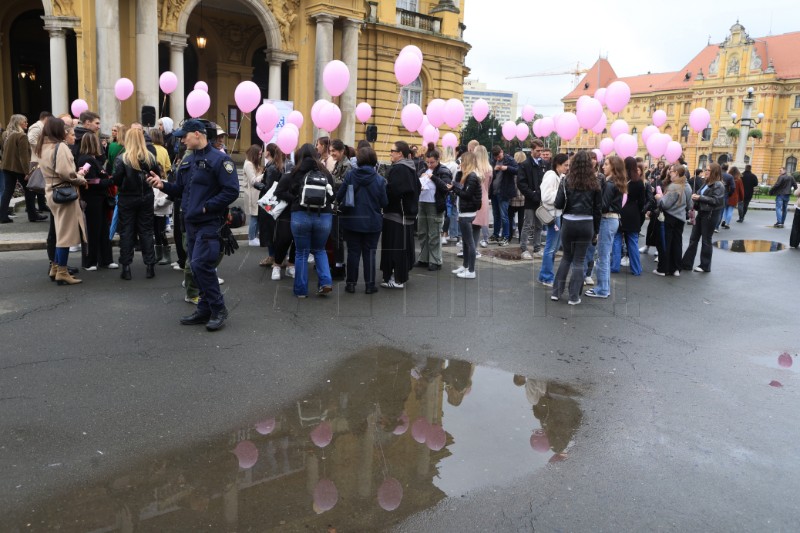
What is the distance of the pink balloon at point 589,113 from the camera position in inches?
528

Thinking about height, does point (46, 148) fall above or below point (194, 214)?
above

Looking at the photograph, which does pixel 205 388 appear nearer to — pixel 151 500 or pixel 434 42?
pixel 151 500

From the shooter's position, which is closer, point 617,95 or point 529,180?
point 529,180

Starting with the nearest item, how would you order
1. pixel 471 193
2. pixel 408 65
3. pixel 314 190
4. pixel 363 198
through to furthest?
pixel 314 190 < pixel 363 198 < pixel 471 193 < pixel 408 65

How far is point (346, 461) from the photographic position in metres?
3.94

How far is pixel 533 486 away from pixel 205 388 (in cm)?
269

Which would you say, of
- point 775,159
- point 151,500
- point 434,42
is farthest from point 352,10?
point 775,159

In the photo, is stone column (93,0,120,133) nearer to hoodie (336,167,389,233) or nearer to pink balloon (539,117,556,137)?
pink balloon (539,117,556,137)

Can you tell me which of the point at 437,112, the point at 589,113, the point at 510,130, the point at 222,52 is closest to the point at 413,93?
the point at 222,52

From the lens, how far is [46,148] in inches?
313

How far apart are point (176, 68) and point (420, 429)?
1984cm

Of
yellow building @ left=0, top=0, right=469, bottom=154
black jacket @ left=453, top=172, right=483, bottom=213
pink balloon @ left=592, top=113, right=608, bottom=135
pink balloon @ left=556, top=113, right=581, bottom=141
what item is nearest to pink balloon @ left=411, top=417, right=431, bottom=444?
black jacket @ left=453, top=172, right=483, bottom=213

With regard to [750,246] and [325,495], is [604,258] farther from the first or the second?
[750,246]

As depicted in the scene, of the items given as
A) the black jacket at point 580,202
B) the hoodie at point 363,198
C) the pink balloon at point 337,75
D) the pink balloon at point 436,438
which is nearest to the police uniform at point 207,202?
the hoodie at point 363,198
